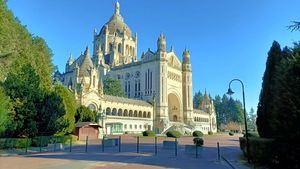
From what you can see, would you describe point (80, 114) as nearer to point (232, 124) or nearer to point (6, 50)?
point (6, 50)

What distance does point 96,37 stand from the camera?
121 m

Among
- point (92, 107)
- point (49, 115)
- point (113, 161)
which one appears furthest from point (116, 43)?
point (113, 161)

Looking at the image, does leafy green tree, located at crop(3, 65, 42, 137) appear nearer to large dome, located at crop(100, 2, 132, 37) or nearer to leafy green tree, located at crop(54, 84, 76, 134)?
leafy green tree, located at crop(54, 84, 76, 134)

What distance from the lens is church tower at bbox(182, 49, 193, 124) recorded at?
10175 centimetres

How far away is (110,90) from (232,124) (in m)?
68.6

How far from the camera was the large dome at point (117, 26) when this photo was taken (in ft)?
386

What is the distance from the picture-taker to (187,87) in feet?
347

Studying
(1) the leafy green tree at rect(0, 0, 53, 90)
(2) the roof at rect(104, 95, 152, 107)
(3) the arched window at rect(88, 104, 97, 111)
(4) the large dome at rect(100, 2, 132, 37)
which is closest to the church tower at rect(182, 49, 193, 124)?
(2) the roof at rect(104, 95, 152, 107)

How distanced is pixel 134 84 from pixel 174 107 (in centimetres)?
1639

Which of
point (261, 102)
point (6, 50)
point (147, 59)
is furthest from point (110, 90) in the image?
point (261, 102)

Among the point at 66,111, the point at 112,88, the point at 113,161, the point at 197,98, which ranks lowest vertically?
the point at 113,161

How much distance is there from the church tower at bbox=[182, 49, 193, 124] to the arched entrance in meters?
2.42

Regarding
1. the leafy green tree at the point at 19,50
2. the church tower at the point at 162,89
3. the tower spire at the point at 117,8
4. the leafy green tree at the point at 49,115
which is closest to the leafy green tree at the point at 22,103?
the leafy green tree at the point at 49,115

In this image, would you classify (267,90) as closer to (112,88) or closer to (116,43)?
(112,88)
